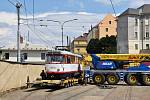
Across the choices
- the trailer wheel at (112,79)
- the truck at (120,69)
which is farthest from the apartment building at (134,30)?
the trailer wheel at (112,79)

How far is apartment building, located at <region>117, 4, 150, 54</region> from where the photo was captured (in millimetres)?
113250

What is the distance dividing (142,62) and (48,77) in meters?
10.3

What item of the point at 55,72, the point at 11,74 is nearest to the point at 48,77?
the point at 55,72

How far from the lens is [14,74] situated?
31453mm

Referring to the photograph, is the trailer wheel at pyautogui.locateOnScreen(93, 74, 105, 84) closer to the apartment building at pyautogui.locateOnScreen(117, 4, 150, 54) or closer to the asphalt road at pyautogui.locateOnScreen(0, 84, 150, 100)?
the asphalt road at pyautogui.locateOnScreen(0, 84, 150, 100)

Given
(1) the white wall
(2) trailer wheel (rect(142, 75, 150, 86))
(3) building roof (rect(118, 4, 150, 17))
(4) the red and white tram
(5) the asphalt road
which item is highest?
(3) building roof (rect(118, 4, 150, 17))

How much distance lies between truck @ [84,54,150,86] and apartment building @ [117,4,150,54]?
236 feet

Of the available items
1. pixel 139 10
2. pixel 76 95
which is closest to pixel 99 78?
pixel 76 95

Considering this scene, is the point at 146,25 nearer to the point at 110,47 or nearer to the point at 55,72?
the point at 110,47

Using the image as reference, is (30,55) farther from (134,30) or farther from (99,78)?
(99,78)

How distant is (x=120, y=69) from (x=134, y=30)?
74.8 m

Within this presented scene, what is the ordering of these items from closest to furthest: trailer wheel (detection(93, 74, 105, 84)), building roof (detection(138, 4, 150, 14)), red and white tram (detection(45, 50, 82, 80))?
red and white tram (detection(45, 50, 82, 80)) < trailer wheel (detection(93, 74, 105, 84)) < building roof (detection(138, 4, 150, 14))

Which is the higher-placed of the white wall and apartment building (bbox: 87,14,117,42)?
apartment building (bbox: 87,14,117,42)

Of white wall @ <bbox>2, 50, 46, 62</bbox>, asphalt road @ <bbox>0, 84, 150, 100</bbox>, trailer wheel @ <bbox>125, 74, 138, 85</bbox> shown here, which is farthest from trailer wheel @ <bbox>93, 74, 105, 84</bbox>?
white wall @ <bbox>2, 50, 46, 62</bbox>
